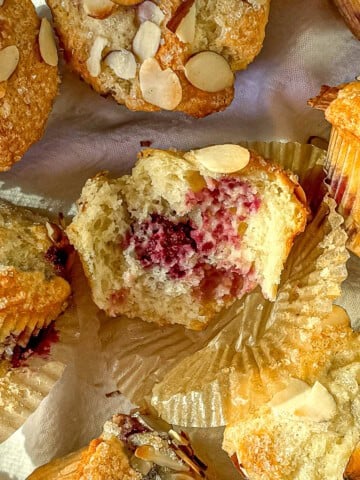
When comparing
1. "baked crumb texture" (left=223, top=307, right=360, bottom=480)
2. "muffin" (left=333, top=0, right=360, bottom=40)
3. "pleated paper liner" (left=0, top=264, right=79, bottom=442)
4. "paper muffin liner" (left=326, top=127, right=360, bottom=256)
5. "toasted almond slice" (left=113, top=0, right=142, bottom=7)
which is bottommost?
"pleated paper liner" (left=0, top=264, right=79, bottom=442)

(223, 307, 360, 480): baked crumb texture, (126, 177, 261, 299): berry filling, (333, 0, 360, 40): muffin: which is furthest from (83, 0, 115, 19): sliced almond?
(223, 307, 360, 480): baked crumb texture

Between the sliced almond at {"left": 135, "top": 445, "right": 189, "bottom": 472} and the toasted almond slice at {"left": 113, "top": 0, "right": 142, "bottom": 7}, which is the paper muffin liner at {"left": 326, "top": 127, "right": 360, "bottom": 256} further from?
the sliced almond at {"left": 135, "top": 445, "right": 189, "bottom": 472}

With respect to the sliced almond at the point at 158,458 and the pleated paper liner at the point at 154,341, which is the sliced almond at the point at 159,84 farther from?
the sliced almond at the point at 158,458

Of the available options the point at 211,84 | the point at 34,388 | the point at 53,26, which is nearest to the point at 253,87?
the point at 211,84

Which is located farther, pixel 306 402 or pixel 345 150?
pixel 345 150

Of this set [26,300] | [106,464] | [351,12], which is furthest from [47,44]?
[106,464]

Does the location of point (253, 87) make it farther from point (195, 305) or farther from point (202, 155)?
point (195, 305)

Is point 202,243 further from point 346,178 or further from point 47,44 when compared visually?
point 47,44
